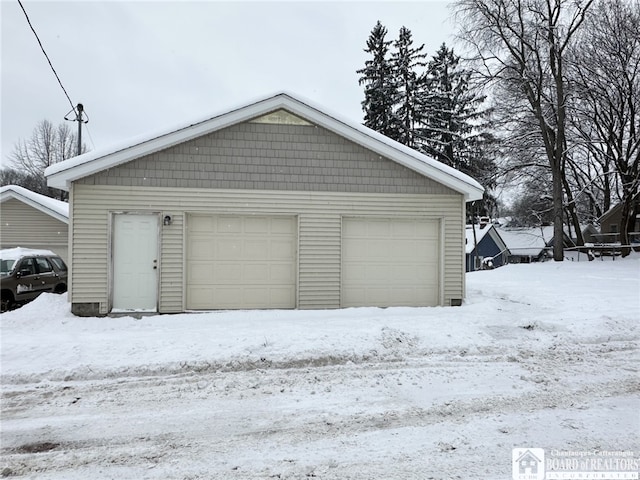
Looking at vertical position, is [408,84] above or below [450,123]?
above

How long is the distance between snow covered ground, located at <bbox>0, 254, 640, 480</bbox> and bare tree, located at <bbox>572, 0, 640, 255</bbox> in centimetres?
1704

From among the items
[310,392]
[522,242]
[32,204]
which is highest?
[32,204]

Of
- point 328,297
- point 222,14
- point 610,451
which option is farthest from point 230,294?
point 222,14

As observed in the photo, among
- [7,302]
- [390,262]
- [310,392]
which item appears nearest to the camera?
[310,392]

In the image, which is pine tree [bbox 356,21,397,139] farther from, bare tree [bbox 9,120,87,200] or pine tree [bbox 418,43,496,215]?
bare tree [bbox 9,120,87,200]

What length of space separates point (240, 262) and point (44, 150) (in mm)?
37268

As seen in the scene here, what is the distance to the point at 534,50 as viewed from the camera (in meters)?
19.7

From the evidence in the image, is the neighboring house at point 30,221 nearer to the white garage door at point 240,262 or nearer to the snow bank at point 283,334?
the snow bank at point 283,334

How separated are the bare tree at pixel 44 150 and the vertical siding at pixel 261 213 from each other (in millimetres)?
33068

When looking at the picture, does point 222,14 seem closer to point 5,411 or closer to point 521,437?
point 5,411

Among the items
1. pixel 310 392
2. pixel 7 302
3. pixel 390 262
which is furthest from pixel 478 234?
pixel 310 392

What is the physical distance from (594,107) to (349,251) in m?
20.0

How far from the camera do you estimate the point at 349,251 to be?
919cm
